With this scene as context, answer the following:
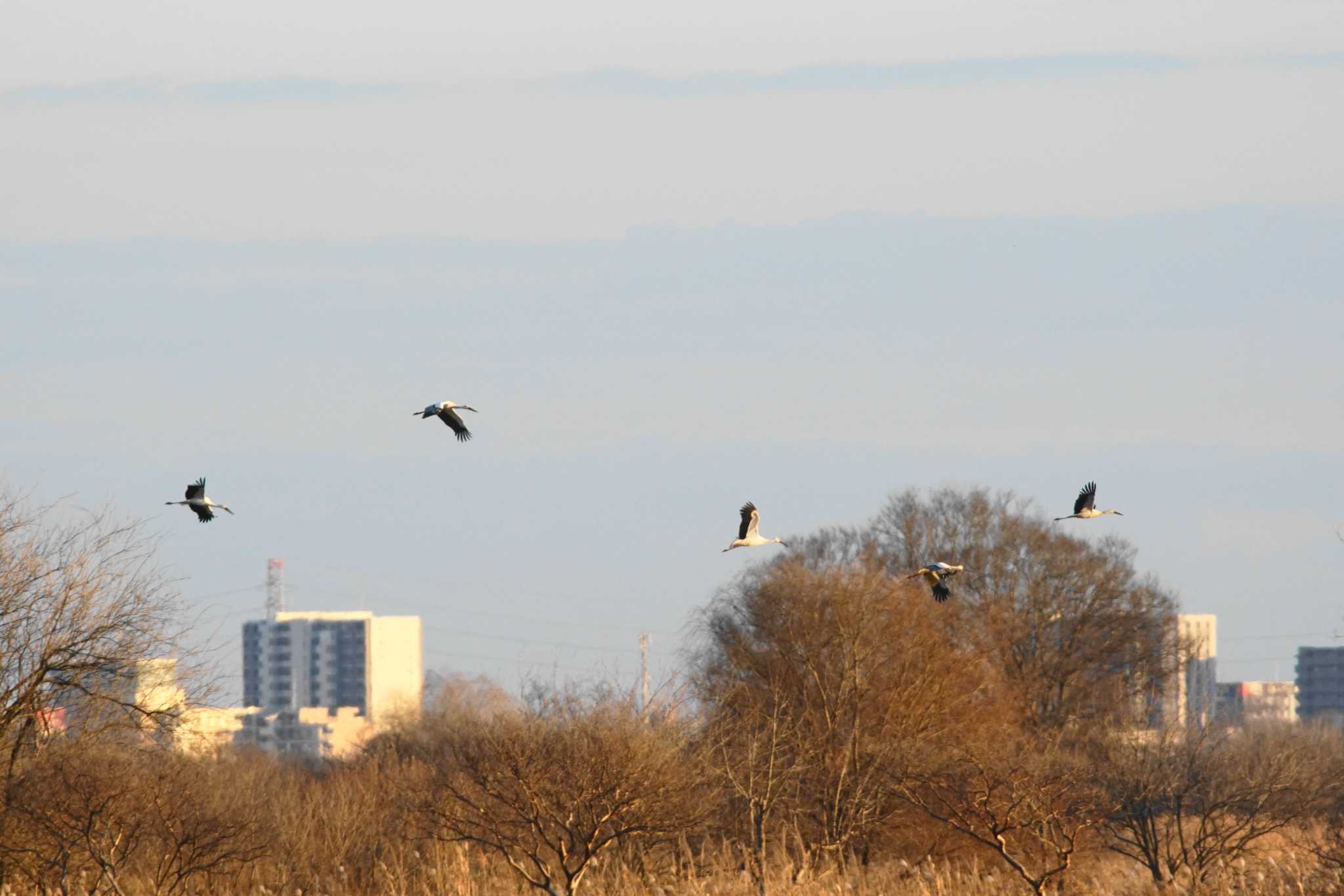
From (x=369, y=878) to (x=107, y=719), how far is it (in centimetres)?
712

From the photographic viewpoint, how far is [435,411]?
20.9 meters

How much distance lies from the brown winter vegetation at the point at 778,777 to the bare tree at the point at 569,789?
0.05 meters

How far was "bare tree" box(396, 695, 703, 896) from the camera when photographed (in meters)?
27.7

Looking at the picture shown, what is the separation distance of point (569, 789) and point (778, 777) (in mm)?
8722

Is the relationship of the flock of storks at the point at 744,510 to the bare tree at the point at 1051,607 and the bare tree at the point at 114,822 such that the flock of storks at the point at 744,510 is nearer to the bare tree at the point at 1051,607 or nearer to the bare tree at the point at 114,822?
the bare tree at the point at 114,822

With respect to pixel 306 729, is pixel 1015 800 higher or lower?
higher

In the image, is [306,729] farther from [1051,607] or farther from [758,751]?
[758,751]

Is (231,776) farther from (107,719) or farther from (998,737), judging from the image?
(998,737)

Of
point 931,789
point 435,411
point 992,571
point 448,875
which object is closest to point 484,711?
point 992,571

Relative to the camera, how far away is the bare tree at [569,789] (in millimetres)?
27703

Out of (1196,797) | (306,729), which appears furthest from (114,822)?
(306,729)

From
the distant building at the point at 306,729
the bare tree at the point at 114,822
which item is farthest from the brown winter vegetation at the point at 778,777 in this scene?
the distant building at the point at 306,729

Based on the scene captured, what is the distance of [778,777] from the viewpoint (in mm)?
36156

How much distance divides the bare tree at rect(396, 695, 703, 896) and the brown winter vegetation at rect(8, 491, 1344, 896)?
54mm
